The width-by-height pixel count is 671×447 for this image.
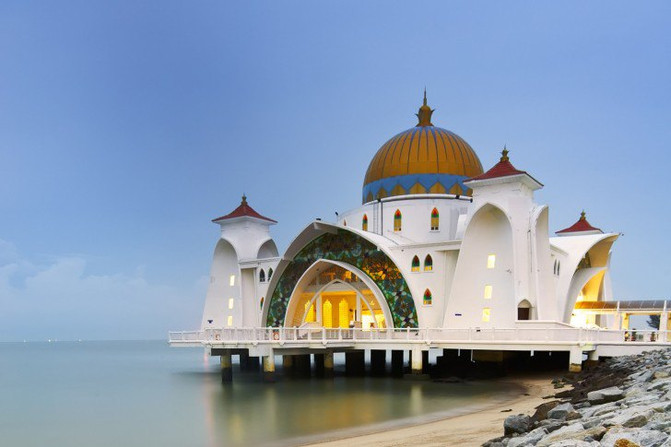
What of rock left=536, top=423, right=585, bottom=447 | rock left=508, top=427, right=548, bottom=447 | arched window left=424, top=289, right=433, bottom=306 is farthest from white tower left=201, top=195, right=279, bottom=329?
rock left=536, top=423, right=585, bottom=447

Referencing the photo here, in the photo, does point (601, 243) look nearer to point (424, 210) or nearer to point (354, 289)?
point (424, 210)

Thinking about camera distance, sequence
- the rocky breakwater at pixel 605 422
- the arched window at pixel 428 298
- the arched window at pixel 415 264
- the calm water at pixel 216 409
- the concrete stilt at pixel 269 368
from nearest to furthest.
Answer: the rocky breakwater at pixel 605 422
the calm water at pixel 216 409
the concrete stilt at pixel 269 368
the arched window at pixel 428 298
the arched window at pixel 415 264

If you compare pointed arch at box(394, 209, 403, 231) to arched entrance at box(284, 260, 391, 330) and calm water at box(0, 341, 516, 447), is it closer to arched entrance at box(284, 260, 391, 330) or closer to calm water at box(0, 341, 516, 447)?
arched entrance at box(284, 260, 391, 330)

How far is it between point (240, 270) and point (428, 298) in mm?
12976

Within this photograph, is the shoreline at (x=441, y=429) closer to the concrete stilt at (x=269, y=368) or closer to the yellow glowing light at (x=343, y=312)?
the concrete stilt at (x=269, y=368)

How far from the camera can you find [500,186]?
28578mm

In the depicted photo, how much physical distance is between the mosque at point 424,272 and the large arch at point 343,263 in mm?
62

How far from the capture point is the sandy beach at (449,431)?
1249 cm

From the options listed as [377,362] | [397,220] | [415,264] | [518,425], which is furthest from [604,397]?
[377,362]

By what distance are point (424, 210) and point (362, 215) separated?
4146mm

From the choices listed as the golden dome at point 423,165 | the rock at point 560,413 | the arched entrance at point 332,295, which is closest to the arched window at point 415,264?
the arched entrance at point 332,295

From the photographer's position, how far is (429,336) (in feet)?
86.6

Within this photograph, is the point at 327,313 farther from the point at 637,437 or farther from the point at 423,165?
the point at 637,437

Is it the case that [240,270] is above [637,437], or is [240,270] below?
above
